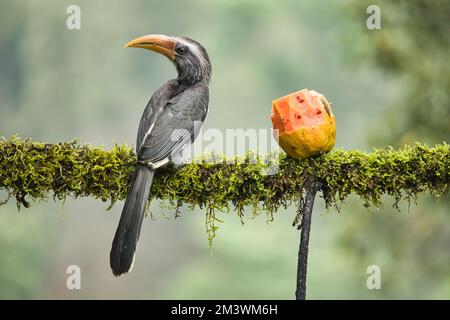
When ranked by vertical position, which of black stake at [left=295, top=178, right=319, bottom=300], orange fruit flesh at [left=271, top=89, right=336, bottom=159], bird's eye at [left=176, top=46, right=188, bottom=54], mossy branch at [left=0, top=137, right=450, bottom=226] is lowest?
black stake at [left=295, top=178, right=319, bottom=300]

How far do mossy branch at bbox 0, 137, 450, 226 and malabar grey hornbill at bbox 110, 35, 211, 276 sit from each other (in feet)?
0.41

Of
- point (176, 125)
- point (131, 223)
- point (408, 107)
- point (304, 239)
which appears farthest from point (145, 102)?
point (304, 239)

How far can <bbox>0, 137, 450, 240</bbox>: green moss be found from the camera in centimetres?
348

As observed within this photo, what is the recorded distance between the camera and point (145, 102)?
56.0 ft

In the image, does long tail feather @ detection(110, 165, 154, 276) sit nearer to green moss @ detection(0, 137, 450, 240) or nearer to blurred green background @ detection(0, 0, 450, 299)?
green moss @ detection(0, 137, 450, 240)

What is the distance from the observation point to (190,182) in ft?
11.6

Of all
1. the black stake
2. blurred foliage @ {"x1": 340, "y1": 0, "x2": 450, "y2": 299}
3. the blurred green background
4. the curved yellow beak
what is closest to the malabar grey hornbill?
the curved yellow beak

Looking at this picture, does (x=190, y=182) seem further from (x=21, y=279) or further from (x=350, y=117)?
(x=350, y=117)

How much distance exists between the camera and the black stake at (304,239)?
3.35 meters

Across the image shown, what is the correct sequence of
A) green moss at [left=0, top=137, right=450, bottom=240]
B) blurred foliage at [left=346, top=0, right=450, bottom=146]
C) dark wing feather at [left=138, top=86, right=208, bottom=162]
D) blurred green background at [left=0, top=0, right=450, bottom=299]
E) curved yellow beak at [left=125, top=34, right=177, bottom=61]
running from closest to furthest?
green moss at [left=0, top=137, right=450, bottom=240], dark wing feather at [left=138, top=86, right=208, bottom=162], curved yellow beak at [left=125, top=34, right=177, bottom=61], blurred foliage at [left=346, top=0, right=450, bottom=146], blurred green background at [left=0, top=0, right=450, bottom=299]

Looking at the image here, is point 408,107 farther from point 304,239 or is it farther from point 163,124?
point 304,239

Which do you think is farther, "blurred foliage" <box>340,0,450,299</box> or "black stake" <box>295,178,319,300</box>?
"blurred foliage" <box>340,0,450,299</box>

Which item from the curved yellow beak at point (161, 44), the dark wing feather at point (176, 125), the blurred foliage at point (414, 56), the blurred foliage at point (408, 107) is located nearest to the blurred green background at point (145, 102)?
the blurred foliage at point (408, 107)

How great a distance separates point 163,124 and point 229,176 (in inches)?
20.4
